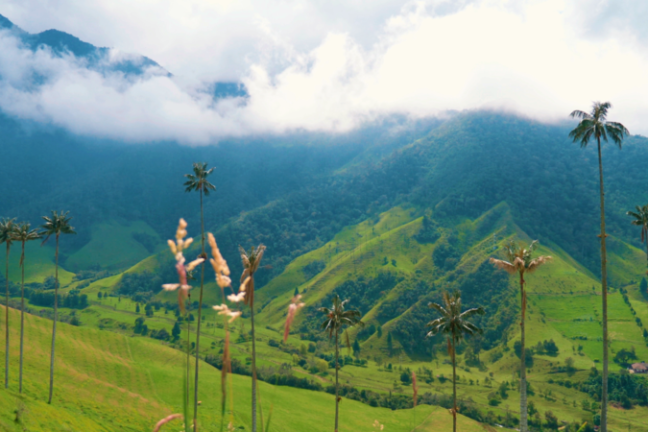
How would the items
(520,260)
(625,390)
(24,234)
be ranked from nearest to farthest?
1. (520,260)
2. (24,234)
3. (625,390)

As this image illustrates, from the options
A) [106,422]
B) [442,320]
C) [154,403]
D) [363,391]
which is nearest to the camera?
[442,320]

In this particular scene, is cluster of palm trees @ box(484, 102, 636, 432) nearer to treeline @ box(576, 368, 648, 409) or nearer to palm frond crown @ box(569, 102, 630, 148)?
palm frond crown @ box(569, 102, 630, 148)

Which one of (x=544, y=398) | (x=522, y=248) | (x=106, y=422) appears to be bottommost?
(x=544, y=398)

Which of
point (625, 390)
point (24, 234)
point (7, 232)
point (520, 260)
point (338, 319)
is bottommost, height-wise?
point (625, 390)

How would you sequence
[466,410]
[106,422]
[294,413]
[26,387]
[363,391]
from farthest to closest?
[363,391] < [466,410] < [294,413] < [26,387] < [106,422]

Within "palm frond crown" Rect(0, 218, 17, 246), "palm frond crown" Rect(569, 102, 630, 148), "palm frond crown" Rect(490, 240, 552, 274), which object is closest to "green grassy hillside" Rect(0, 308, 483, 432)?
"palm frond crown" Rect(0, 218, 17, 246)

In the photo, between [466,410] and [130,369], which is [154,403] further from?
[466,410]

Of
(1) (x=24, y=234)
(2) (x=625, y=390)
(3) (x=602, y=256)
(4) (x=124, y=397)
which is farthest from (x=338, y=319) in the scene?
(2) (x=625, y=390)

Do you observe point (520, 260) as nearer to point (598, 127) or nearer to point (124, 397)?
point (598, 127)

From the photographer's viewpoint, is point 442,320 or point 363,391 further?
point 363,391

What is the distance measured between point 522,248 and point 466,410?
508ft

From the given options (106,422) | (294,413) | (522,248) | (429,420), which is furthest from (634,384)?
(106,422)

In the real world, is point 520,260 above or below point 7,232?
below

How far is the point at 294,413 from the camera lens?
14088 cm
